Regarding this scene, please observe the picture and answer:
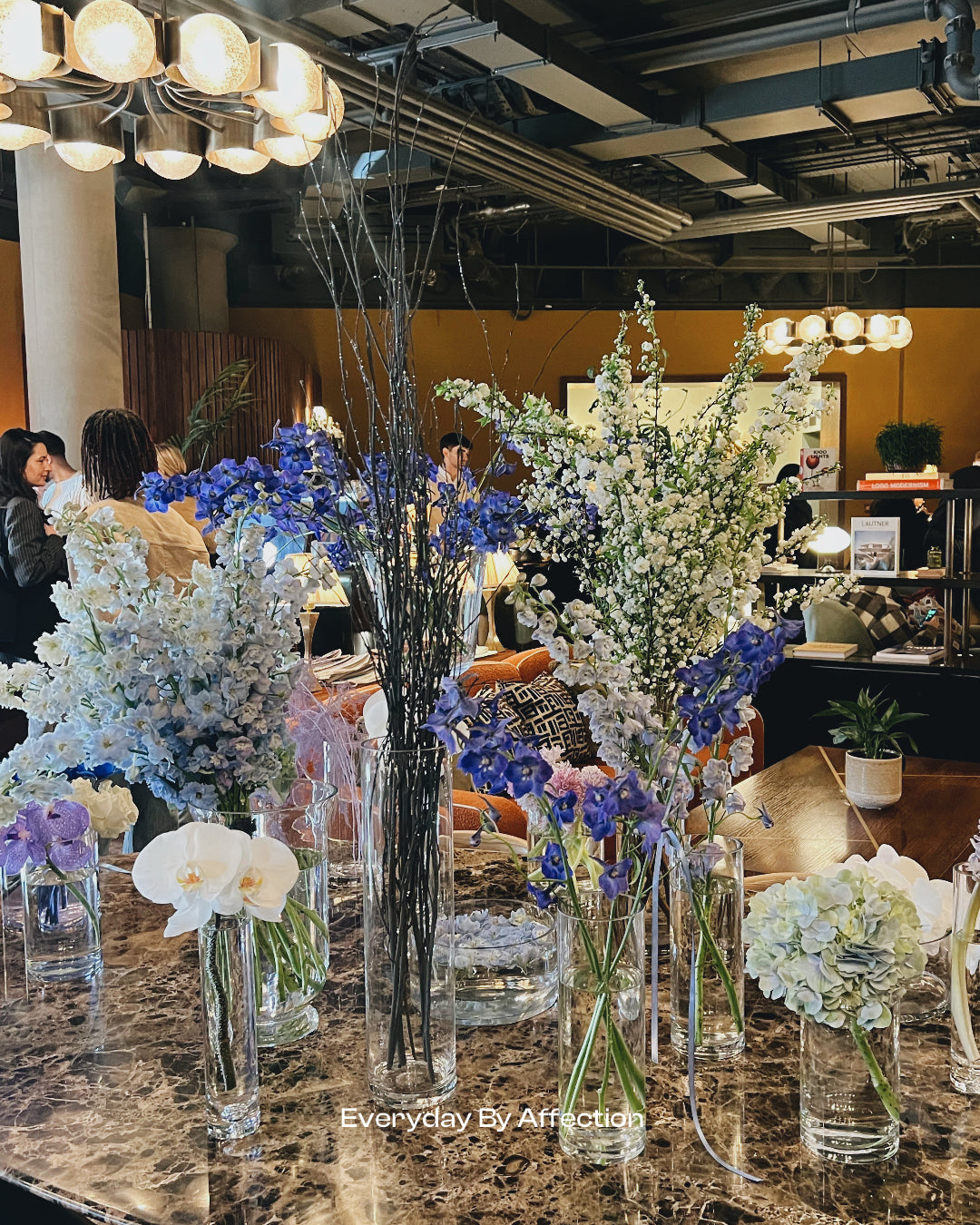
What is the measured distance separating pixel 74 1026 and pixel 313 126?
104 inches

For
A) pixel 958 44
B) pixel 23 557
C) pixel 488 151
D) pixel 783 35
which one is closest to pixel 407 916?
pixel 23 557

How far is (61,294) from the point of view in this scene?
628cm

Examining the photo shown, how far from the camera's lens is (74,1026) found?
1385 mm

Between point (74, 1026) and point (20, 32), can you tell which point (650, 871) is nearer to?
point (74, 1026)

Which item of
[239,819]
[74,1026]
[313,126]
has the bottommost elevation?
[74,1026]

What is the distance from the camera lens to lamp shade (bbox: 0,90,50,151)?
3.34 m

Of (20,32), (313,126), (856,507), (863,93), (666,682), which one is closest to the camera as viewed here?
(666,682)

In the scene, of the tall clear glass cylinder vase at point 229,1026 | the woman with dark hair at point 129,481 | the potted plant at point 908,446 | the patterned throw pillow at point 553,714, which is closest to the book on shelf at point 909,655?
the potted plant at point 908,446

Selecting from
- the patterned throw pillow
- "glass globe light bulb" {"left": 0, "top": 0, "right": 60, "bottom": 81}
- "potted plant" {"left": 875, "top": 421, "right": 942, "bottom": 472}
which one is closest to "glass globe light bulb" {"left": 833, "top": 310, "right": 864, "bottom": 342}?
"potted plant" {"left": 875, "top": 421, "right": 942, "bottom": 472}

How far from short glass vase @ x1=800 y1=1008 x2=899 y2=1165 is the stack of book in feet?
16.6

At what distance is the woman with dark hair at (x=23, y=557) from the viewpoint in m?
4.27

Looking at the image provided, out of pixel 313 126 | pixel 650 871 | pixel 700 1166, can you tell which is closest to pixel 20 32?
pixel 313 126

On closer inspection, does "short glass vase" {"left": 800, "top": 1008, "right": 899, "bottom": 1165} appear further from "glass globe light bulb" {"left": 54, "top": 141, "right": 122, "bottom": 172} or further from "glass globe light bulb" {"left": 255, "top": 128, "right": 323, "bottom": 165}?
"glass globe light bulb" {"left": 54, "top": 141, "right": 122, "bottom": 172}

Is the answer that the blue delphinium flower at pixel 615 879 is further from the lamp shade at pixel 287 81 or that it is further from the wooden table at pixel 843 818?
the lamp shade at pixel 287 81
